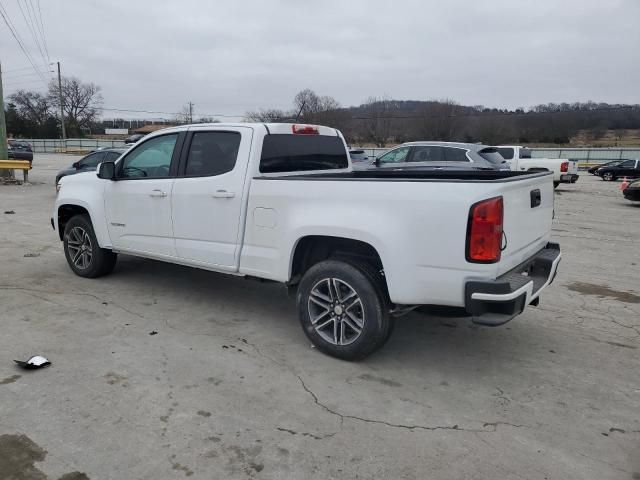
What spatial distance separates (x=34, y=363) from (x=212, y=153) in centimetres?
233

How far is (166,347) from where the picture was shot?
423 cm

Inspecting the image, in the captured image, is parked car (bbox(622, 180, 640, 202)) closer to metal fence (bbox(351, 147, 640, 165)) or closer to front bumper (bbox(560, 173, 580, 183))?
front bumper (bbox(560, 173, 580, 183))

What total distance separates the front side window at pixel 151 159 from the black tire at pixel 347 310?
212cm

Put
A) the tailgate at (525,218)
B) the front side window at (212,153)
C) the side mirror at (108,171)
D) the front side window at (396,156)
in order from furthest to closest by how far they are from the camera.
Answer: the front side window at (396,156) → the side mirror at (108,171) → the front side window at (212,153) → the tailgate at (525,218)

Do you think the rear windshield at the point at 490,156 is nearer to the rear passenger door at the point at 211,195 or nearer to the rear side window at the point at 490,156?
the rear side window at the point at 490,156

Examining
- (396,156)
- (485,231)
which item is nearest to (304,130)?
(485,231)

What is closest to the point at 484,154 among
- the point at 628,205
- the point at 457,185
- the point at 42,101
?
the point at 628,205

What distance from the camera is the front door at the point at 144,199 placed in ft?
16.8

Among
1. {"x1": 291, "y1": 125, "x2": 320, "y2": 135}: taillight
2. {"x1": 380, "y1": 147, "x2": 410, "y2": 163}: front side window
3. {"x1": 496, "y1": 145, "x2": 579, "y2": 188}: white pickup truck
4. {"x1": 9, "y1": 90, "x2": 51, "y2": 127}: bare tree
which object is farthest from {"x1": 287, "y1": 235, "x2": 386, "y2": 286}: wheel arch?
{"x1": 9, "y1": 90, "x2": 51, "y2": 127}: bare tree

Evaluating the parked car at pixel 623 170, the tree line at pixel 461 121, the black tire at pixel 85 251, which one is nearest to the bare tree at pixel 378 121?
the tree line at pixel 461 121

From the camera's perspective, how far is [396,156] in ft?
44.8

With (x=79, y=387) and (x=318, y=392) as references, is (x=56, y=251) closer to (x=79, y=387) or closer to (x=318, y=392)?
(x=79, y=387)

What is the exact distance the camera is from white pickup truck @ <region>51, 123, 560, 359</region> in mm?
3350

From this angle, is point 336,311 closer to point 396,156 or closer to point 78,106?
point 396,156
